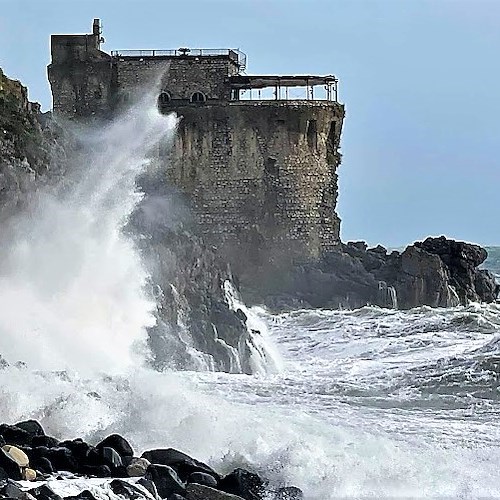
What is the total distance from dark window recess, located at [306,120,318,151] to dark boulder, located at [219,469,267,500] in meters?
19.4

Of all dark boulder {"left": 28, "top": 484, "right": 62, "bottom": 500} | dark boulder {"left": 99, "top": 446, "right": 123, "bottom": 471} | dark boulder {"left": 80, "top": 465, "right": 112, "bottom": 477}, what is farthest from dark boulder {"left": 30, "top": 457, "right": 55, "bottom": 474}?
dark boulder {"left": 28, "top": 484, "right": 62, "bottom": 500}

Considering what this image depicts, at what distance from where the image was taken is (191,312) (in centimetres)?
1908

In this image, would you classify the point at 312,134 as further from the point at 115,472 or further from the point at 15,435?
the point at 115,472

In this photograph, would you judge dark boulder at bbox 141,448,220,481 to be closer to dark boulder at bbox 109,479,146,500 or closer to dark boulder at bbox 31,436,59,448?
dark boulder at bbox 31,436,59,448

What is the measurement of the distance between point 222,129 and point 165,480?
63.3 ft

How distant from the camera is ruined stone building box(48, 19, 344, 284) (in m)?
27.2

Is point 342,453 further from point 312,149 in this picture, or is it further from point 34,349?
point 312,149

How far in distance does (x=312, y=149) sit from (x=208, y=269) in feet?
26.5

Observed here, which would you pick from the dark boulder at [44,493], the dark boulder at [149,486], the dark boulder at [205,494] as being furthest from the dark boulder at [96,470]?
the dark boulder at [44,493]

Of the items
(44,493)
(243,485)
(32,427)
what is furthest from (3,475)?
(243,485)

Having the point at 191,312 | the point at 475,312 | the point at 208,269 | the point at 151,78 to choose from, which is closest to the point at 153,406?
the point at 191,312

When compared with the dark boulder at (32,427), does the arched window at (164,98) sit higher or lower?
higher

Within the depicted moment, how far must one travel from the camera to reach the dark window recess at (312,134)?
92.4 feet

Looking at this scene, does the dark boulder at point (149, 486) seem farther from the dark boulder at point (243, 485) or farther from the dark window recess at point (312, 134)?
the dark window recess at point (312, 134)
